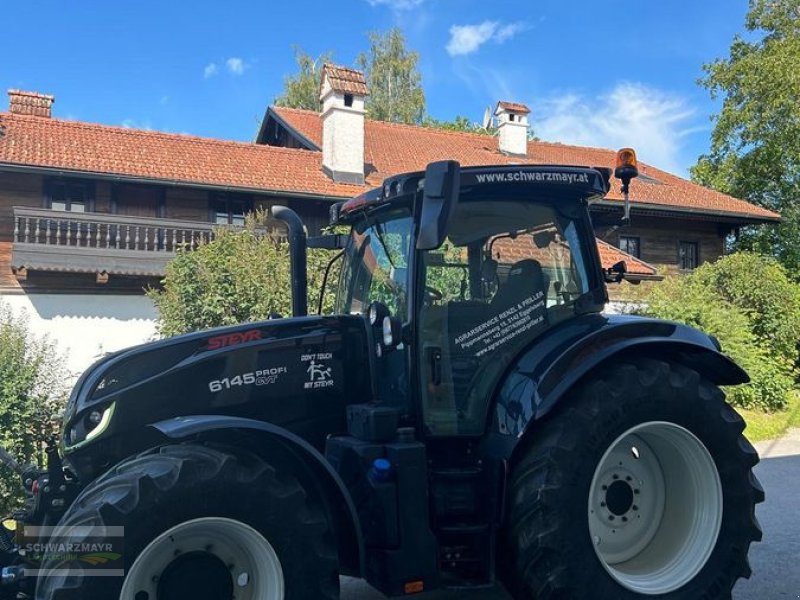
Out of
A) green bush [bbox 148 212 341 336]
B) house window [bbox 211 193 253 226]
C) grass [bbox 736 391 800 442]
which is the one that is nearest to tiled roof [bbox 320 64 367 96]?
house window [bbox 211 193 253 226]

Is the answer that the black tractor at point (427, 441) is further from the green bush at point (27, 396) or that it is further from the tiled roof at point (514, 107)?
the tiled roof at point (514, 107)

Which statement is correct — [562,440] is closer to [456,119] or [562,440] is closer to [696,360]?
[696,360]

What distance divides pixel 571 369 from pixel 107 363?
237cm

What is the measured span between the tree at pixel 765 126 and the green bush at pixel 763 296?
1087cm

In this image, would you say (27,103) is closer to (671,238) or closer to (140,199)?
(140,199)

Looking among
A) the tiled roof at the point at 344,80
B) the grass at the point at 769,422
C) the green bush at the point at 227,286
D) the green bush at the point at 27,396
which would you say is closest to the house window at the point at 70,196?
the tiled roof at the point at 344,80

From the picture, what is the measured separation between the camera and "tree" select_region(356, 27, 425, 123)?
3525 centimetres

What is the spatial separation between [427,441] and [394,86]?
3385 centimetres

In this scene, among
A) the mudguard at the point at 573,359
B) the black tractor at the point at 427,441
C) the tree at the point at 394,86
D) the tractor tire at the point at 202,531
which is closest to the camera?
the tractor tire at the point at 202,531

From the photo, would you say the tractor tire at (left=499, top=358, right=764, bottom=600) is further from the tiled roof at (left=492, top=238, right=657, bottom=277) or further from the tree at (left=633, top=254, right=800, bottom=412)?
the tree at (left=633, top=254, right=800, bottom=412)

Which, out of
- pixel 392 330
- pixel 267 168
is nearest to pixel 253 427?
pixel 392 330

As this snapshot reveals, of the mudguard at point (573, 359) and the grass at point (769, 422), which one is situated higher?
the mudguard at point (573, 359)

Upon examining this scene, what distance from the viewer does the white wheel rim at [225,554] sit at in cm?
293

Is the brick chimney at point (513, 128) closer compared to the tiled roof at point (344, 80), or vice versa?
the tiled roof at point (344, 80)
